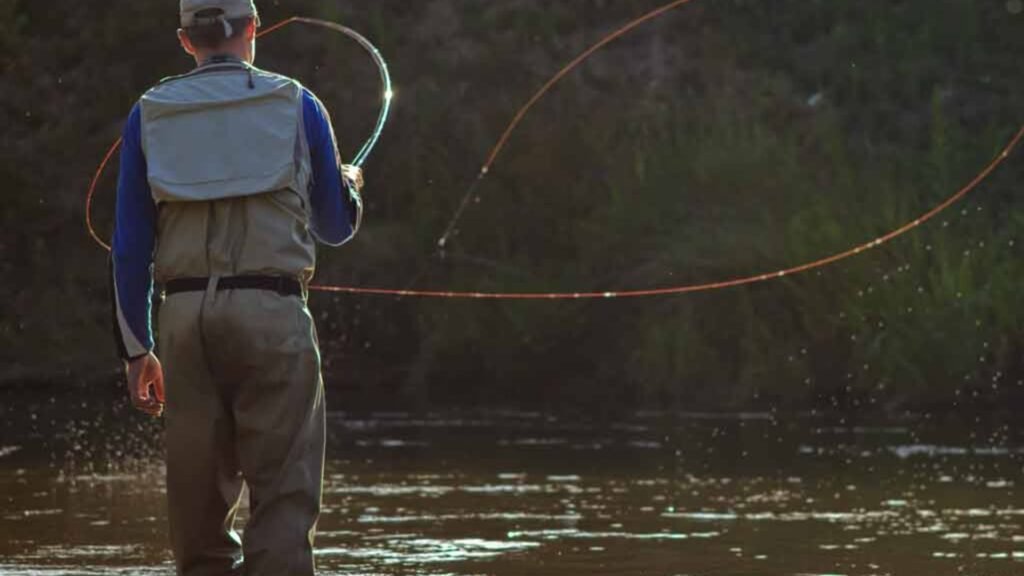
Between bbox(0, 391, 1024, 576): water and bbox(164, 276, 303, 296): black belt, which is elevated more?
bbox(164, 276, 303, 296): black belt

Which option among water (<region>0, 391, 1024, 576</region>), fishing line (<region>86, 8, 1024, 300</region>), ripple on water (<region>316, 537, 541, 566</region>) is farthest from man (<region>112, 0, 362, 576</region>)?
ripple on water (<region>316, 537, 541, 566</region>)

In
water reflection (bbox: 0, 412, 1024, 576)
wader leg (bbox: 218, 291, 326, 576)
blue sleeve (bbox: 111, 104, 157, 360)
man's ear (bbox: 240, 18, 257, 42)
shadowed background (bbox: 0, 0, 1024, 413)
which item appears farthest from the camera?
shadowed background (bbox: 0, 0, 1024, 413)

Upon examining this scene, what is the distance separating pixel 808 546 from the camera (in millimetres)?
8812

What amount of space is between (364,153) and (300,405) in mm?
951

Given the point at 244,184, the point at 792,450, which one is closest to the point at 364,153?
the point at 244,184

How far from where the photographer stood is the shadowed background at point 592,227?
1644 centimetres

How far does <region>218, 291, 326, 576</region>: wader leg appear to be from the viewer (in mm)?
5102

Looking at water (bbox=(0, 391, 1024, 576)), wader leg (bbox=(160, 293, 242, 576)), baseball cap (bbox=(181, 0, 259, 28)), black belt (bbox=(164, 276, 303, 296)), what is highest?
baseball cap (bbox=(181, 0, 259, 28))

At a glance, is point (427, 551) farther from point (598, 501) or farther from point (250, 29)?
point (250, 29)

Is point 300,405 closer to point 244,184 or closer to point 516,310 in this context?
point 244,184

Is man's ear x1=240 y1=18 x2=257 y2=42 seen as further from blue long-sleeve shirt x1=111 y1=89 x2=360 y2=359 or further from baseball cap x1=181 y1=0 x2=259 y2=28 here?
blue long-sleeve shirt x1=111 y1=89 x2=360 y2=359

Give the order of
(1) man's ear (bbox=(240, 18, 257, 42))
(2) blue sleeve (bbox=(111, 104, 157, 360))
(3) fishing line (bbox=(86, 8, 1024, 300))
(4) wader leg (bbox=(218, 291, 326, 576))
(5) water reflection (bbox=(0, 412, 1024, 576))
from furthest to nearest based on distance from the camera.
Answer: (5) water reflection (bbox=(0, 412, 1024, 576)), (3) fishing line (bbox=(86, 8, 1024, 300)), (1) man's ear (bbox=(240, 18, 257, 42)), (2) blue sleeve (bbox=(111, 104, 157, 360)), (4) wader leg (bbox=(218, 291, 326, 576))

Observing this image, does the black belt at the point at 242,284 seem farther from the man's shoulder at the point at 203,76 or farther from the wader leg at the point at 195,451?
the man's shoulder at the point at 203,76

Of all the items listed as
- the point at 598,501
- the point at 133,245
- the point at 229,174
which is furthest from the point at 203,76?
the point at 598,501
